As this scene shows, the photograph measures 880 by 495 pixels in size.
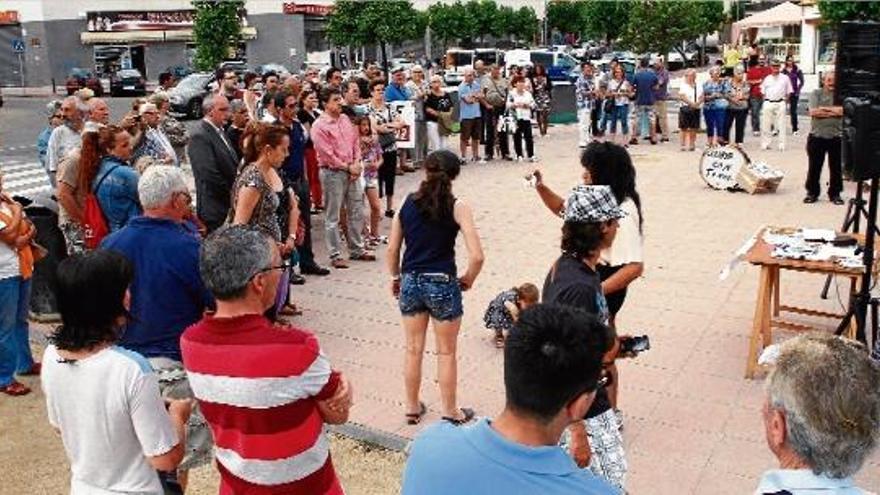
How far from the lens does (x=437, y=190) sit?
5.10 m

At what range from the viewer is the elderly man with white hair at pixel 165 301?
12.9 ft

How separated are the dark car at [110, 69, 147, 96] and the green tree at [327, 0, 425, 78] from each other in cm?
1138

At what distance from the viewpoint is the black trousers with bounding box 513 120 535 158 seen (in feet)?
52.0

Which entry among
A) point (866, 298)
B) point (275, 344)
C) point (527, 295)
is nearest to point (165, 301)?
point (275, 344)

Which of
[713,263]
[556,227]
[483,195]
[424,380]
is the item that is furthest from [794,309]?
[483,195]

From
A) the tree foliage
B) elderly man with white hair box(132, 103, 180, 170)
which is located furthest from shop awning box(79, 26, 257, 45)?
elderly man with white hair box(132, 103, 180, 170)

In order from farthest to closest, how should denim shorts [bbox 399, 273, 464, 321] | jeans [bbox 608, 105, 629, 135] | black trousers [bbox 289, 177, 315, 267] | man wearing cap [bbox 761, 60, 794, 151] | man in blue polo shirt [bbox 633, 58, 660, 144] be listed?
jeans [bbox 608, 105, 629, 135] < man in blue polo shirt [bbox 633, 58, 660, 144] < man wearing cap [bbox 761, 60, 794, 151] < black trousers [bbox 289, 177, 315, 267] < denim shorts [bbox 399, 273, 464, 321]

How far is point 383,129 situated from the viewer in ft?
36.9

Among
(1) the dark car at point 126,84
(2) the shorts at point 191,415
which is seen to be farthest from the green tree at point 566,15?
(2) the shorts at point 191,415

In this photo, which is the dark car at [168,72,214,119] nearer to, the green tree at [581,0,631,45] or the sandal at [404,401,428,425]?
the sandal at [404,401,428,425]

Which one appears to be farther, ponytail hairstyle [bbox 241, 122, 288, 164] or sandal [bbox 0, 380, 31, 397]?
ponytail hairstyle [bbox 241, 122, 288, 164]

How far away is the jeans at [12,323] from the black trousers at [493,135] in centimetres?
1060

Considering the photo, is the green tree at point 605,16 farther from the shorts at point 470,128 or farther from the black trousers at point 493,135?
the shorts at point 470,128

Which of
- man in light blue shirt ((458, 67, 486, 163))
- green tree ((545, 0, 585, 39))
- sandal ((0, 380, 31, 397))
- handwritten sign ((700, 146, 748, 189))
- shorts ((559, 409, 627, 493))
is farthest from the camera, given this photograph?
green tree ((545, 0, 585, 39))
